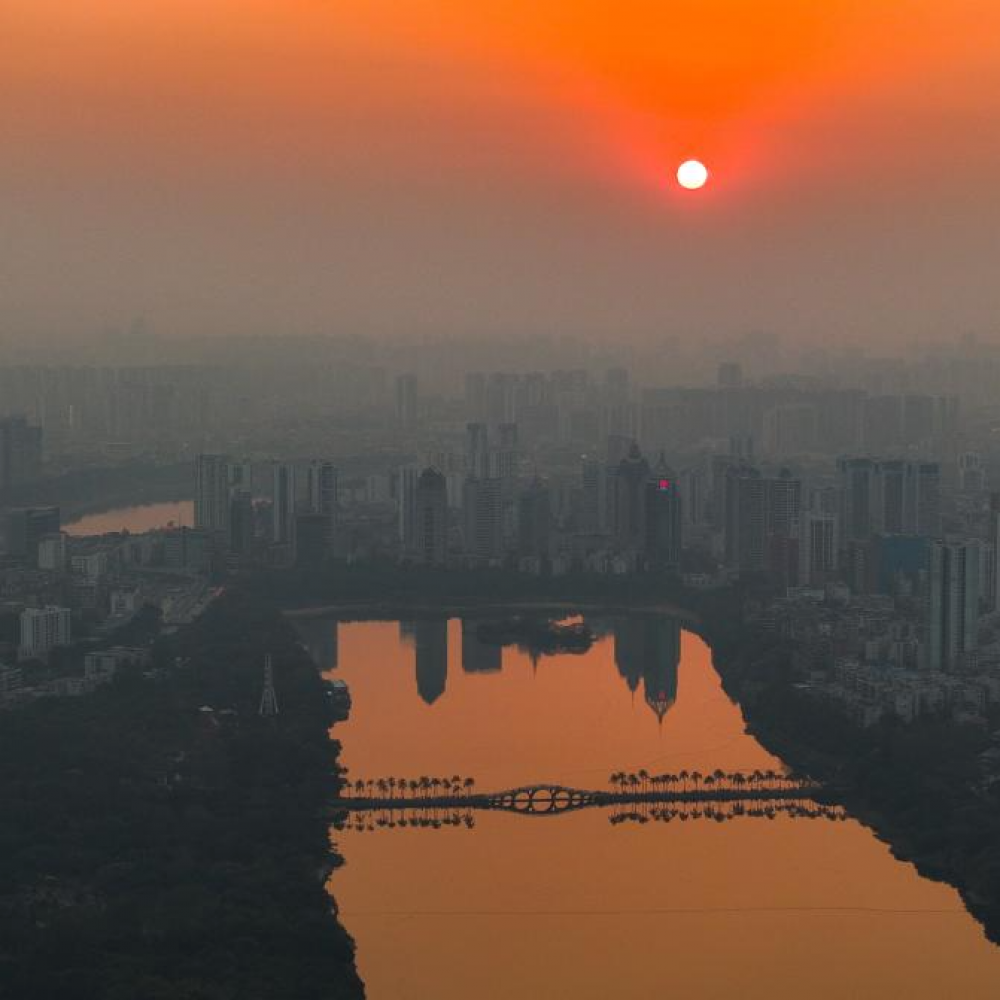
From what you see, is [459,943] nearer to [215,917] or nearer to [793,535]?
[215,917]

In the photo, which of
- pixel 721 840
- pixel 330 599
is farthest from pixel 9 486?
pixel 721 840

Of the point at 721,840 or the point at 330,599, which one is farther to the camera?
the point at 330,599

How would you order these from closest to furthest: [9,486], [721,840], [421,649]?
[721,840]
[421,649]
[9,486]

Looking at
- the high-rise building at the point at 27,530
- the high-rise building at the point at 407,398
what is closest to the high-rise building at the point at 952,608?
the high-rise building at the point at 27,530

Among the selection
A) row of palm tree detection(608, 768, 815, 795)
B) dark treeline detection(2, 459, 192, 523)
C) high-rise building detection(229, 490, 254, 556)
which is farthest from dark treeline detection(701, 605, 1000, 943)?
dark treeline detection(2, 459, 192, 523)

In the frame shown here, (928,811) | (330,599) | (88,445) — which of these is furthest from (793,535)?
(88,445)

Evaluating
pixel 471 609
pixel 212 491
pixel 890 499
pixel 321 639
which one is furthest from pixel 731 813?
pixel 212 491

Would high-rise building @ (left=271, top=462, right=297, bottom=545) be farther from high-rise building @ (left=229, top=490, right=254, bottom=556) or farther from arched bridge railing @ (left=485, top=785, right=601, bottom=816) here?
arched bridge railing @ (left=485, top=785, right=601, bottom=816)

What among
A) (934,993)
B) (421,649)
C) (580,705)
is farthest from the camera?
(421,649)
